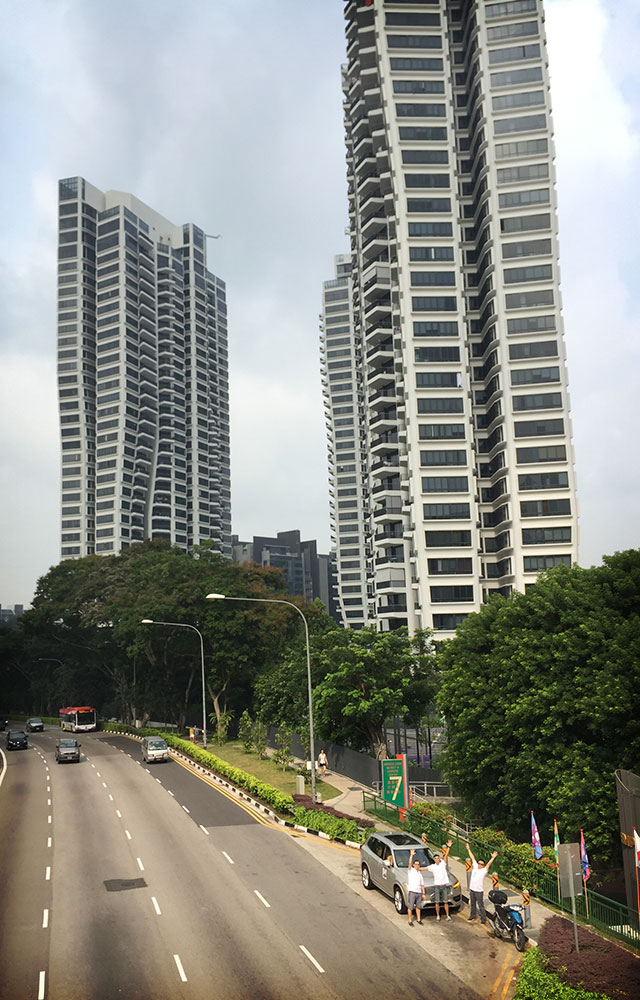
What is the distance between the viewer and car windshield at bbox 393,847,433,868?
2206 centimetres

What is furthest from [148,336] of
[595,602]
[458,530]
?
[595,602]

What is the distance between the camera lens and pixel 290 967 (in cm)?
1748

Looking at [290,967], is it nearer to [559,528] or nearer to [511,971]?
[511,971]

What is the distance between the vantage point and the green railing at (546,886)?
18719mm

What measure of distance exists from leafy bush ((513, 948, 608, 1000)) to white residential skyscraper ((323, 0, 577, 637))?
74150 mm

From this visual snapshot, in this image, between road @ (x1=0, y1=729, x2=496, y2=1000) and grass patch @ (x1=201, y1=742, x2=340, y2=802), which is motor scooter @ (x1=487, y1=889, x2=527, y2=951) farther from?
grass patch @ (x1=201, y1=742, x2=340, y2=802)

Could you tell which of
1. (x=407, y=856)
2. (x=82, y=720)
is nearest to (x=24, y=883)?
(x=407, y=856)

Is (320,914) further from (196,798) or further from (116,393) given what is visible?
(116,393)

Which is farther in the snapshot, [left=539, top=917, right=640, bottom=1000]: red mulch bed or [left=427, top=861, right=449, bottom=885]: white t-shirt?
[left=427, top=861, right=449, bottom=885]: white t-shirt

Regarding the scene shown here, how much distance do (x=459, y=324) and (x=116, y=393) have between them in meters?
102

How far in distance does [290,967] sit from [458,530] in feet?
250

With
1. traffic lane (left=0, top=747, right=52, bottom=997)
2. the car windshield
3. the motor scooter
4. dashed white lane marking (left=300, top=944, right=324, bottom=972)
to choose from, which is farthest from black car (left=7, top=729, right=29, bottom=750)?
the motor scooter

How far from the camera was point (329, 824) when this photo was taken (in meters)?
30.5

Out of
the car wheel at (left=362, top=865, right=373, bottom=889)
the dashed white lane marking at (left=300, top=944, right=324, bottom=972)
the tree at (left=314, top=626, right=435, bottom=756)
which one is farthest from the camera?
the tree at (left=314, top=626, right=435, bottom=756)
